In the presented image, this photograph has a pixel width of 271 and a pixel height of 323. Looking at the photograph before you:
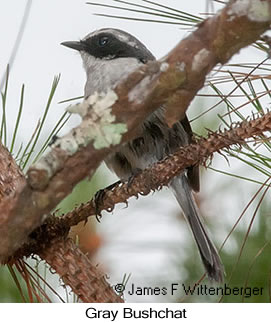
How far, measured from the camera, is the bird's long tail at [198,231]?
82.0 inches

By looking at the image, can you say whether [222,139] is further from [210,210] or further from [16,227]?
[210,210]

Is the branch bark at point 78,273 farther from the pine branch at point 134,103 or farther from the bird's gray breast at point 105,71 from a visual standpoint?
the bird's gray breast at point 105,71

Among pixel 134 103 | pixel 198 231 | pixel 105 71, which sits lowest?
pixel 134 103

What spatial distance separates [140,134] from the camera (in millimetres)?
2209

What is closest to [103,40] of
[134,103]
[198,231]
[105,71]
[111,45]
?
[111,45]

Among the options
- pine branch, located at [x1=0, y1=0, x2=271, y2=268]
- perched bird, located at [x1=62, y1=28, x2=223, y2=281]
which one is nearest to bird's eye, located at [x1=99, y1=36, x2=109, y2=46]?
perched bird, located at [x1=62, y1=28, x2=223, y2=281]

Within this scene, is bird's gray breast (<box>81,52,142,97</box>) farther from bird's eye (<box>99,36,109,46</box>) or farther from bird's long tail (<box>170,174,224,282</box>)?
bird's long tail (<box>170,174,224,282</box>)

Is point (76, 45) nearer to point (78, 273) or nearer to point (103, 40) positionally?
point (103, 40)

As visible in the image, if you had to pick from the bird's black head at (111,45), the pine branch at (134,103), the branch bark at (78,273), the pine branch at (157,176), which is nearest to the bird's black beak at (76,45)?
the bird's black head at (111,45)

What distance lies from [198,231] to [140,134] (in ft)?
1.31

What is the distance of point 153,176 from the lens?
4.83 feet

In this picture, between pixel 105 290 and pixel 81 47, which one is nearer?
pixel 105 290
